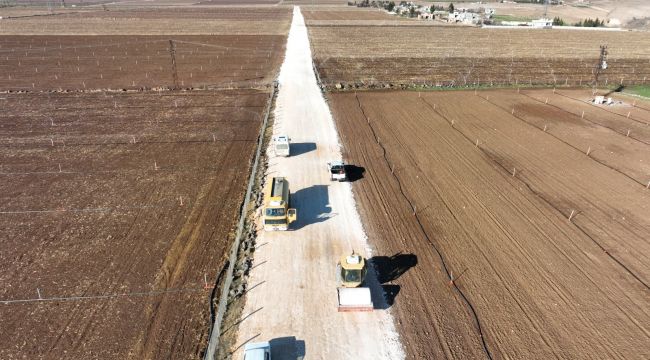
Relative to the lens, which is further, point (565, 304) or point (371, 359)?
point (565, 304)

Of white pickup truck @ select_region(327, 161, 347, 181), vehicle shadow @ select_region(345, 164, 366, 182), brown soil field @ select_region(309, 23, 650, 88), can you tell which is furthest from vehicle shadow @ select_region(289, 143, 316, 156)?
brown soil field @ select_region(309, 23, 650, 88)

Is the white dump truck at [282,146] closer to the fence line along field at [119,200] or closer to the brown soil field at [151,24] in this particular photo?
the fence line along field at [119,200]

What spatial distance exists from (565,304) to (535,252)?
12.5 feet

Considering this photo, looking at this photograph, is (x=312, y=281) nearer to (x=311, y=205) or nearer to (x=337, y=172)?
(x=311, y=205)

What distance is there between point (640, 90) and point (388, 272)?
5537 centimetres

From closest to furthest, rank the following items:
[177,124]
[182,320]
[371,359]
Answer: [371,359] → [182,320] → [177,124]

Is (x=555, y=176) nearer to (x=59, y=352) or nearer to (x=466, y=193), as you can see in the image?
(x=466, y=193)

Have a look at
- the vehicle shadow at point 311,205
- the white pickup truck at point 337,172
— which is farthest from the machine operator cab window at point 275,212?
the white pickup truck at point 337,172

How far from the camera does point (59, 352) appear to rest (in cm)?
1659

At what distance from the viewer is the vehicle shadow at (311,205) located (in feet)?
82.9

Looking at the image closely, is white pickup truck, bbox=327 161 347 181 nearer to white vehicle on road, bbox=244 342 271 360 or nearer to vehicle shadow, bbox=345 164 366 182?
vehicle shadow, bbox=345 164 366 182

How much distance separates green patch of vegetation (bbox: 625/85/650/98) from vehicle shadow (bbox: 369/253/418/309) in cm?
5036

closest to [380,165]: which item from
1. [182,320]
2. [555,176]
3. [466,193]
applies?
[466,193]

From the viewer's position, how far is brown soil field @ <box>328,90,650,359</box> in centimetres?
1780
